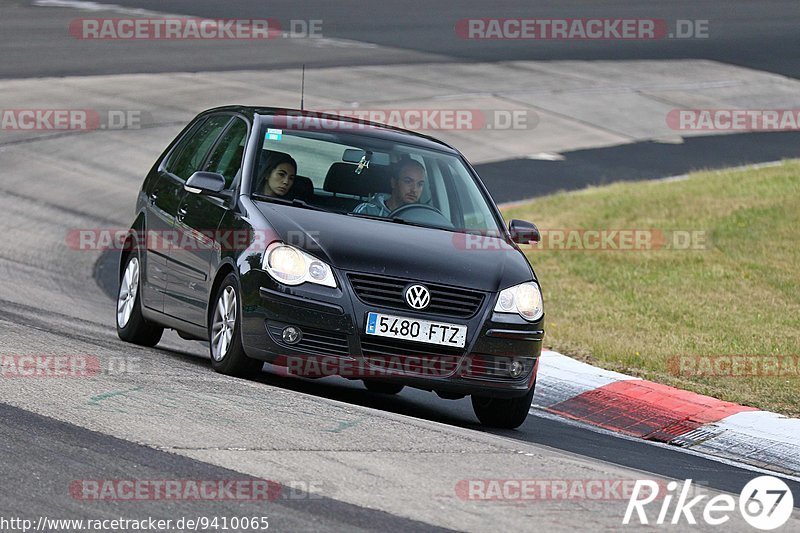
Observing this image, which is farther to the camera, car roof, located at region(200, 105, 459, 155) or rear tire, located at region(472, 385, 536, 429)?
car roof, located at region(200, 105, 459, 155)

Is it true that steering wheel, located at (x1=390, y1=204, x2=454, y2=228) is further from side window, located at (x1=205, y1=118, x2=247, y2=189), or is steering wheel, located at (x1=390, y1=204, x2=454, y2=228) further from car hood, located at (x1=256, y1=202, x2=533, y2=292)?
side window, located at (x1=205, y1=118, x2=247, y2=189)

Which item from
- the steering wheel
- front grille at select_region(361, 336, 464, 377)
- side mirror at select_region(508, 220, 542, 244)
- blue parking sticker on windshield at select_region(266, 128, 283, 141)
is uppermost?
blue parking sticker on windshield at select_region(266, 128, 283, 141)

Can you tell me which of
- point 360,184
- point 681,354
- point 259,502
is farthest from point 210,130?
point 259,502

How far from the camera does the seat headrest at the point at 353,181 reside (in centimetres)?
908

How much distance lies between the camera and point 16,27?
29.3 metres

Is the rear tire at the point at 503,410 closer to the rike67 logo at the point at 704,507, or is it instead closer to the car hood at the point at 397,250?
the car hood at the point at 397,250

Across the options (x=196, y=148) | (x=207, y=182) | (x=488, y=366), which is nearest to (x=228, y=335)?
(x=207, y=182)

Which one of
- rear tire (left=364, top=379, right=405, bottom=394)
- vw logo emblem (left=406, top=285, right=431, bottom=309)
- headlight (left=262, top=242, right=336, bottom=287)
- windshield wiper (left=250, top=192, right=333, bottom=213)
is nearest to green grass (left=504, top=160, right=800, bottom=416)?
rear tire (left=364, top=379, right=405, bottom=394)

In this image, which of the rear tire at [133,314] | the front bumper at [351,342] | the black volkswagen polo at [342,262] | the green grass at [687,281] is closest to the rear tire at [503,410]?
the black volkswagen polo at [342,262]

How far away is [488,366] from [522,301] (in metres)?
0.42

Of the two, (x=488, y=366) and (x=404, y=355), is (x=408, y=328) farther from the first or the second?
(x=488, y=366)

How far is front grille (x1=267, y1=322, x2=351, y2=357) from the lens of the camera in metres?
8.11

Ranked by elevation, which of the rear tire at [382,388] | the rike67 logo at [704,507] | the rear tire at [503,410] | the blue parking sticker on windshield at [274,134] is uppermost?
the blue parking sticker on windshield at [274,134]

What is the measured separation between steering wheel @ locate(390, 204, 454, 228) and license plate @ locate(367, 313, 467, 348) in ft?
3.50
